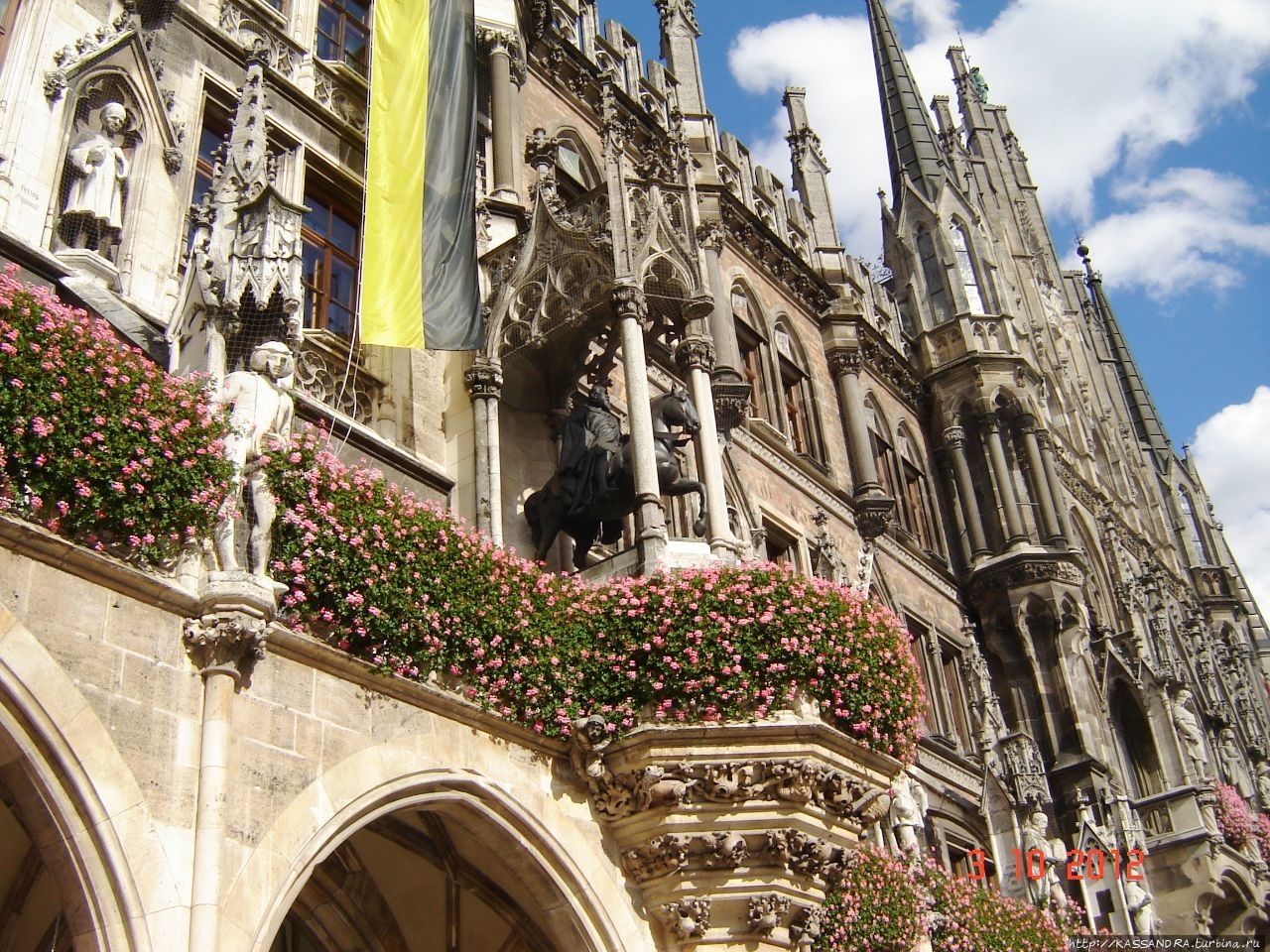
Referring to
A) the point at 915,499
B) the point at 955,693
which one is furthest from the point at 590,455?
the point at 915,499

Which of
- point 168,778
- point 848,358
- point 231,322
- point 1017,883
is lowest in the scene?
point 168,778

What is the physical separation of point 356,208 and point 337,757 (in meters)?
7.06

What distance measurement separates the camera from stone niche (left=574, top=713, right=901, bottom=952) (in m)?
11.3

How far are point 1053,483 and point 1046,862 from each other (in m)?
8.79

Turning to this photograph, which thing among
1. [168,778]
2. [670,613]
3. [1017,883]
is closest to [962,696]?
[1017,883]

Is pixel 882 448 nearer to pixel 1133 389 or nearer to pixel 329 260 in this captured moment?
pixel 329 260

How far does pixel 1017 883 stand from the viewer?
20.0 metres

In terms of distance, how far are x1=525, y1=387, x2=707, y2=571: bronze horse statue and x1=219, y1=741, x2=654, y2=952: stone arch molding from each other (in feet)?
10.3

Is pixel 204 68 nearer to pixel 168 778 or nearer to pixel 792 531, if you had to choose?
pixel 168 778

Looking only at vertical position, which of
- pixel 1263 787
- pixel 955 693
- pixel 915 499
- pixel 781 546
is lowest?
pixel 955 693

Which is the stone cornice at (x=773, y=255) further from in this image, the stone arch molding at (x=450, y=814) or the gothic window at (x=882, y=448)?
the stone arch molding at (x=450, y=814)

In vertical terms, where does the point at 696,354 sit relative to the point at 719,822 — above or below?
above

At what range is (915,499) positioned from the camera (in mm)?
25609

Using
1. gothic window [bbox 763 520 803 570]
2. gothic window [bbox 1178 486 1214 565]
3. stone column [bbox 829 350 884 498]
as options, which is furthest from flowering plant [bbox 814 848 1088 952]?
gothic window [bbox 1178 486 1214 565]
